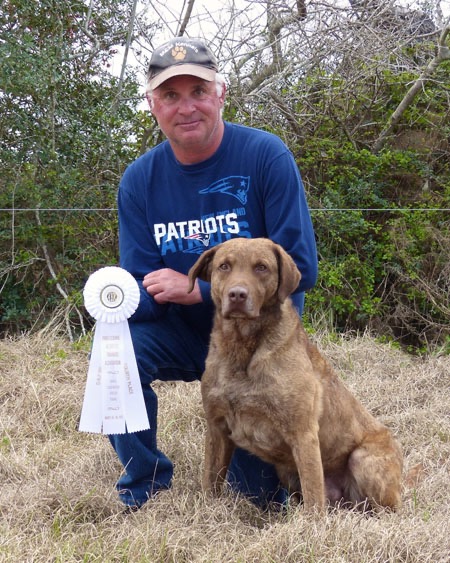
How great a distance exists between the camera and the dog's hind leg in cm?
335

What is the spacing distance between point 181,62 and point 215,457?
185 centimetres

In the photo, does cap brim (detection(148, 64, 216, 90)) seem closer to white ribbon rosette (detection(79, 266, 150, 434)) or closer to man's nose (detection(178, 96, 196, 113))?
man's nose (detection(178, 96, 196, 113))

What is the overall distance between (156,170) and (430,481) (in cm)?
210

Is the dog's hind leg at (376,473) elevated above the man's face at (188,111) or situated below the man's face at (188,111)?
below

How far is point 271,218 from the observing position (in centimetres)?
361

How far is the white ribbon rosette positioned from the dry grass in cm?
32

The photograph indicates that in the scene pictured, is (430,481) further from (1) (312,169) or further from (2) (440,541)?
(1) (312,169)

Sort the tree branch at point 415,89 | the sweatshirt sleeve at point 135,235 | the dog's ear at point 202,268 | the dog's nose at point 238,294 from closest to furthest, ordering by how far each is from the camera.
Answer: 1. the dog's nose at point 238,294
2. the dog's ear at point 202,268
3. the sweatshirt sleeve at point 135,235
4. the tree branch at point 415,89

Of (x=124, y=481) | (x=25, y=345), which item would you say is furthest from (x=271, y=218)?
(x=25, y=345)

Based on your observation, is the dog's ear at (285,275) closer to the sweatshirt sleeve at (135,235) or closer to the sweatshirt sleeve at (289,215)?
the sweatshirt sleeve at (289,215)

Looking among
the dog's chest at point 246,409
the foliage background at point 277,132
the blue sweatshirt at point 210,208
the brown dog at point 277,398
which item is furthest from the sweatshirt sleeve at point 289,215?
the foliage background at point 277,132

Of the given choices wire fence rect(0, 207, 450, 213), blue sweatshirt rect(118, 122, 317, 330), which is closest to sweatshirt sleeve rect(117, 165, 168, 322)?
blue sweatshirt rect(118, 122, 317, 330)

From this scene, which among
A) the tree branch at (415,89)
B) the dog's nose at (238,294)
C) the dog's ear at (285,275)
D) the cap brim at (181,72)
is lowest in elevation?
the dog's nose at (238,294)

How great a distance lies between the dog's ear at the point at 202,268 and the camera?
3344mm
